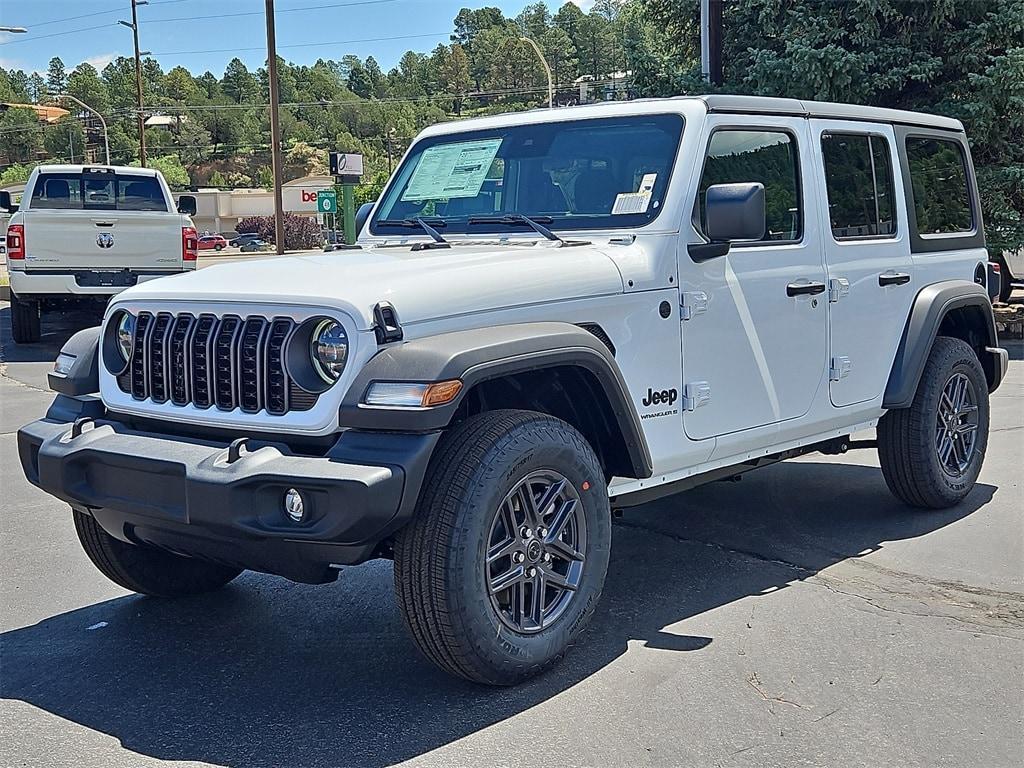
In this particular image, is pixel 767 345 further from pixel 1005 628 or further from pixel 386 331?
pixel 386 331

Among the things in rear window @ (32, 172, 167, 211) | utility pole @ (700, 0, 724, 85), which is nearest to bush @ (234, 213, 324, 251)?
utility pole @ (700, 0, 724, 85)

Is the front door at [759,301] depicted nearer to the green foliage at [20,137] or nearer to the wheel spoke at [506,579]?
the wheel spoke at [506,579]

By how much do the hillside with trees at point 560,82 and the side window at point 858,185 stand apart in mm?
9106

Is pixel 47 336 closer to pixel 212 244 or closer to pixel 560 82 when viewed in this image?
pixel 212 244

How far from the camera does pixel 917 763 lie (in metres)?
3.30

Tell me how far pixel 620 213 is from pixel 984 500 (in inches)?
122

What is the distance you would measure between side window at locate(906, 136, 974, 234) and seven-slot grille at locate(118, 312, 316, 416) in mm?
3719

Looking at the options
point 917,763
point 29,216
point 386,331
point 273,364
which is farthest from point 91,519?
point 29,216

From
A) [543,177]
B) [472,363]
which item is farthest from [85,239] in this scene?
[472,363]

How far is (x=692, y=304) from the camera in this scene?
4.51 meters

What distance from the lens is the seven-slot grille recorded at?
12.0 ft

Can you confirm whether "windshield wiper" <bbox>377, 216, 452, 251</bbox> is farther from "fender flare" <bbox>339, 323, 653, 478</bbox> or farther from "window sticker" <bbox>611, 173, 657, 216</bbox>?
"fender flare" <bbox>339, 323, 653, 478</bbox>

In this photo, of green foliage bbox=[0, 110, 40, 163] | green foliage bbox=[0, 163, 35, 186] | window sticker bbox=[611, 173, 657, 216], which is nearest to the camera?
window sticker bbox=[611, 173, 657, 216]

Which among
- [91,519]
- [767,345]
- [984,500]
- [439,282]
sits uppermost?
[439,282]
